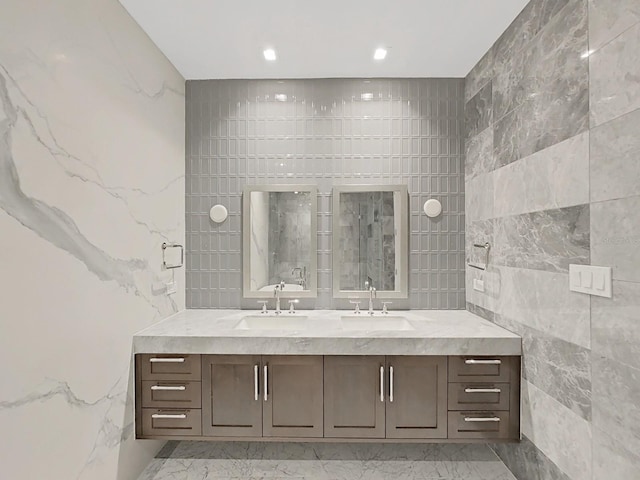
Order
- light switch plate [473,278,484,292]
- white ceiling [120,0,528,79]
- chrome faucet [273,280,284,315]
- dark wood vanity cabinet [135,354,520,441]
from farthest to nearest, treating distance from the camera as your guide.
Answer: chrome faucet [273,280,284,315]
light switch plate [473,278,484,292]
dark wood vanity cabinet [135,354,520,441]
white ceiling [120,0,528,79]

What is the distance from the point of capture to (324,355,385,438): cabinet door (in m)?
2.21

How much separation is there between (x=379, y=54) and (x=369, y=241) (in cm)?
131

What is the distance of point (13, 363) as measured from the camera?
134cm

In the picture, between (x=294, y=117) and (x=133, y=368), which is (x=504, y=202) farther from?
(x=133, y=368)

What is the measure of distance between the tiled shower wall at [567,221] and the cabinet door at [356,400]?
0.83 metres

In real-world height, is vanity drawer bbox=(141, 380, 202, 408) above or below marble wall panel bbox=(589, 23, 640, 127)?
below

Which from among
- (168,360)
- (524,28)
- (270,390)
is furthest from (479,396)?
(524,28)

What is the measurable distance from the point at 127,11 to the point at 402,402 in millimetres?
2671

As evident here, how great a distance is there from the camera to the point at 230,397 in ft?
7.32

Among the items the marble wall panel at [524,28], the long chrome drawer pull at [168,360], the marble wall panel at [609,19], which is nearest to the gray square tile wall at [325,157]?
the marble wall panel at [524,28]

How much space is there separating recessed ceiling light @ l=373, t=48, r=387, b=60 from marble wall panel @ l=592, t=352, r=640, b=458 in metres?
2.09

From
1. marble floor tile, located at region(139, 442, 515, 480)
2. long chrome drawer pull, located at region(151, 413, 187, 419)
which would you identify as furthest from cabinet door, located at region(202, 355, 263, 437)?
marble floor tile, located at region(139, 442, 515, 480)

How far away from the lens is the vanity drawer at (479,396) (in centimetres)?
219

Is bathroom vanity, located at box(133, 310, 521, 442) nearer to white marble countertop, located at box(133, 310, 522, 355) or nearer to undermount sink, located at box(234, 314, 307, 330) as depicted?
white marble countertop, located at box(133, 310, 522, 355)
